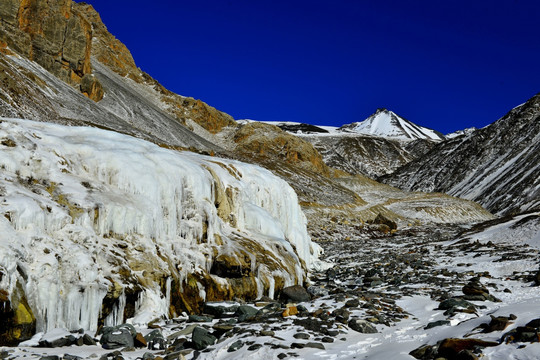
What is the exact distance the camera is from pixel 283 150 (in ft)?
302

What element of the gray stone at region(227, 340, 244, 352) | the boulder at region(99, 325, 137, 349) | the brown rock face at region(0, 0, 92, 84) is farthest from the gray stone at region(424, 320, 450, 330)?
the brown rock face at region(0, 0, 92, 84)

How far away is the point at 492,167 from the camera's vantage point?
116875 millimetres

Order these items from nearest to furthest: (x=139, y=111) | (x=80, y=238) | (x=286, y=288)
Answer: (x=80, y=238) < (x=286, y=288) < (x=139, y=111)

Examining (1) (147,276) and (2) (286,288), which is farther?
(2) (286,288)

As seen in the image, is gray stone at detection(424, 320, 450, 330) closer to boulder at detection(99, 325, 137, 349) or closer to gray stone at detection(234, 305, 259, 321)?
gray stone at detection(234, 305, 259, 321)

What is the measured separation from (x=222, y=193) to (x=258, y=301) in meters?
5.12

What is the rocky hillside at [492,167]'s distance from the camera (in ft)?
293

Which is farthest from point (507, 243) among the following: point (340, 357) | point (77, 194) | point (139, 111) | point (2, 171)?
point (139, 111)

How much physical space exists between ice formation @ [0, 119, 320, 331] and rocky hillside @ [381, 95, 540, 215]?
76.6 meters


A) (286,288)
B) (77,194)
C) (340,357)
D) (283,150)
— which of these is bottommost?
(340,357)

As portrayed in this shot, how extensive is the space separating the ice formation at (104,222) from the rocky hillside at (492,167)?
251 feet

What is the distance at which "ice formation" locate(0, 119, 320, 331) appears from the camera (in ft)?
31.5

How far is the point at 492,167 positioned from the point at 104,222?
124 meters

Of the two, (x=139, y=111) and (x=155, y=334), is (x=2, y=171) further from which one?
(x=139, y=111)
